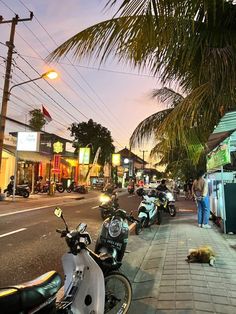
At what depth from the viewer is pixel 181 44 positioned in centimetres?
524

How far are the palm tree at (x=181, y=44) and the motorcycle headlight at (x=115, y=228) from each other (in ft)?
6.29

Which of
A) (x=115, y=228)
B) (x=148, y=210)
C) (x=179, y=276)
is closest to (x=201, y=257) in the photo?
(x=179, y=276)

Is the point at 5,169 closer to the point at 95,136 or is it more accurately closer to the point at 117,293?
the point at 117,293

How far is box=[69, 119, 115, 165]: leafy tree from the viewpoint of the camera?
63.0m

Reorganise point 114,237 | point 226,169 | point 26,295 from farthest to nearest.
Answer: point 226,169
point 114,237
point 26,295

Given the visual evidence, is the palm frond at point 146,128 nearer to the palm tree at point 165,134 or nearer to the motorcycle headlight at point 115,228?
the palm tree at point 165,134

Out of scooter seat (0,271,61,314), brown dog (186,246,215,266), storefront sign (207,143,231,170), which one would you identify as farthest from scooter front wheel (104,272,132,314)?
storefront sign (207,143,231,170)

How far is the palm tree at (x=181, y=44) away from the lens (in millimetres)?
3979

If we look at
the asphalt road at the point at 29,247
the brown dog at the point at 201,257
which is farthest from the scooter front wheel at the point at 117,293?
the brown dog at the point at 201,257

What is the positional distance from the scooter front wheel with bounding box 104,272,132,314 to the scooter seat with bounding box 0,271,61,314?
68.2 inches

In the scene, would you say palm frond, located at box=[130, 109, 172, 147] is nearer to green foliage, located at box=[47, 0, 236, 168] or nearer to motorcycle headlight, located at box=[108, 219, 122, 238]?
green foliage, located at box=[47, 0, 236, 168]

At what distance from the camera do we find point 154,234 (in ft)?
39.1

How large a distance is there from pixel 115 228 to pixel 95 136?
188 ft

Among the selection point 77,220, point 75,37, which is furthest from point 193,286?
point 77,220
